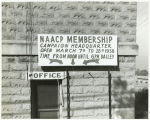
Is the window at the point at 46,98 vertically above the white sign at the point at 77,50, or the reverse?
the white sign at the point at 77,50

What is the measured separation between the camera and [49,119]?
5695 millimetres

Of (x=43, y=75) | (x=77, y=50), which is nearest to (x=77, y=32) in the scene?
(x=77, y=50)

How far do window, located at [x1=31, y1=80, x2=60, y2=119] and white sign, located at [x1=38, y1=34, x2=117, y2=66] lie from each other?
2.28ft

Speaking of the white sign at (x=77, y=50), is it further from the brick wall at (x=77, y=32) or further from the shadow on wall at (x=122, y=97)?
the shadow on wall at (x=122, y=97)

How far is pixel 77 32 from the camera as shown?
5.73 m

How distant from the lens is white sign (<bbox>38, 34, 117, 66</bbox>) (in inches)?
218

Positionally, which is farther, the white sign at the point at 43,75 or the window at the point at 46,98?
the window at the point at 46,98

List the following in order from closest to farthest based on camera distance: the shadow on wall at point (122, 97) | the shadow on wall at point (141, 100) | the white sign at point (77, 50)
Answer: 1. the white sign at point (77, 50)
2. the shadow on wall at point (122, 97)
3. the shadow on wall at point (141, 100)

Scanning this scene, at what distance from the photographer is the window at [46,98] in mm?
5898

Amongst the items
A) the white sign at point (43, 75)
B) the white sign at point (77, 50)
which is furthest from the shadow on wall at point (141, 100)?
the white sign at point (43, 75)

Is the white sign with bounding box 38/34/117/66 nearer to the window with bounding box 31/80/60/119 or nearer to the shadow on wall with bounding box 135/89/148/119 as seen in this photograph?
the window with bounding box 31/80/60/119

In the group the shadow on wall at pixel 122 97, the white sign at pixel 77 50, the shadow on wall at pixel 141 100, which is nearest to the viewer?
the white sign at pixel 77 50

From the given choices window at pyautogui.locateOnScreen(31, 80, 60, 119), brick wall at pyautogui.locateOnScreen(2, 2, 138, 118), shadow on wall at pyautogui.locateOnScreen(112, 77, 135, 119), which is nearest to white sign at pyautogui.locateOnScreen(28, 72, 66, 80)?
brick wall at pyautogui.locateOnScreen(2, 2, 138, 118)

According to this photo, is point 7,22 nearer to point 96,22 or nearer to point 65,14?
point 65,14
